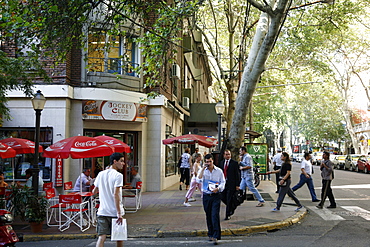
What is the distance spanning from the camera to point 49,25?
11070 mm

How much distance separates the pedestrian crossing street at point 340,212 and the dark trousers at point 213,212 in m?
4.37

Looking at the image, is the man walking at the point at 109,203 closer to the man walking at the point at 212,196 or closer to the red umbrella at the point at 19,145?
the man walking at the point at 212,196

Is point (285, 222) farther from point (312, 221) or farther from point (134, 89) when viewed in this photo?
point (134, 89)

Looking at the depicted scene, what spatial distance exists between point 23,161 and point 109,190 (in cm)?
1156

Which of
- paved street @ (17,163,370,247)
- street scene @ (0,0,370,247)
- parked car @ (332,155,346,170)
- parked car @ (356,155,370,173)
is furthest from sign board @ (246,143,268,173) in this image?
parked car @ (332,155,346,170)

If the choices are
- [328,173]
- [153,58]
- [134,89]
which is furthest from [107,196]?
[134,89]

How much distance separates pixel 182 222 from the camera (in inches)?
427

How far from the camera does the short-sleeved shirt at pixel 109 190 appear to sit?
6.47 metres

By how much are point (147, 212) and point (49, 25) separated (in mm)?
6063

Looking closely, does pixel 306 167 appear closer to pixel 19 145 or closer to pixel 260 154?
pixel 260 154

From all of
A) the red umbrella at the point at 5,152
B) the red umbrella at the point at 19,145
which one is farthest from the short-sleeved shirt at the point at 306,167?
the red umbrella at the point at 5,152

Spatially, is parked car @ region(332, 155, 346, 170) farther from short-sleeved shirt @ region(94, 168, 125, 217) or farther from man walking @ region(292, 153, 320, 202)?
short-sleeved shirt @ region(94, 168, 125, 217)

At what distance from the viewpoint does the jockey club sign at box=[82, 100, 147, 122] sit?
17.3m

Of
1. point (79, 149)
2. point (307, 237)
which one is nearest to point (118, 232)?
point (307, 237)
